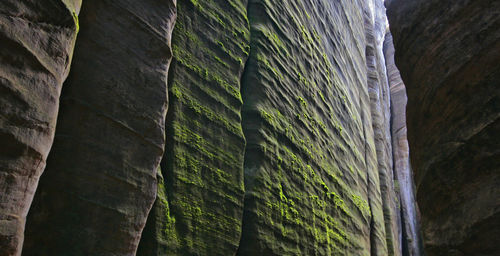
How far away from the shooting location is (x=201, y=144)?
4.43m

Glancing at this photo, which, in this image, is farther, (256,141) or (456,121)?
(256,141)

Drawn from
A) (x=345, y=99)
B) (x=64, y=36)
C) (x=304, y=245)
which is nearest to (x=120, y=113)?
(x=64, y=36)

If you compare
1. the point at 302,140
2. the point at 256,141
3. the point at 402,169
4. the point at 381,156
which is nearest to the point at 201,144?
the point at 256,141

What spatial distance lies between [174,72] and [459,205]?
2.87m

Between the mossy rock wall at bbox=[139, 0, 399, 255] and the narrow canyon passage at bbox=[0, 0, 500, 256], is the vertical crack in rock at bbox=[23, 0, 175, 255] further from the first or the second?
the mossy rock wall at bbox=[139, 0, 399, 255]

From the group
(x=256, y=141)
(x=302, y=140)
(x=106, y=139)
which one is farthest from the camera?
(x=302, y=140)

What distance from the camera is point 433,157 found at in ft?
11.3

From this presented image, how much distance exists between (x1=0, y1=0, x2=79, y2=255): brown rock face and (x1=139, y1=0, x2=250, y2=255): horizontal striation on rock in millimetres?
1341

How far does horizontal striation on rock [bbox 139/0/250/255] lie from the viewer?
12.8 ft

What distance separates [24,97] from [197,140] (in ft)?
6.83

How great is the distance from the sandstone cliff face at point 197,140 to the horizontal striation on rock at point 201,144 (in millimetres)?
15

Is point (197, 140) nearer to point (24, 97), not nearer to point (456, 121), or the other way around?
point (24, 97)

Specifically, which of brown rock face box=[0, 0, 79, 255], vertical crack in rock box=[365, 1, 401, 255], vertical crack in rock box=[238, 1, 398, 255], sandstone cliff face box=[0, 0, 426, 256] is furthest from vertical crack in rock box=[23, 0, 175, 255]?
vertical crack in rock box=[365, 1, 401, 255]

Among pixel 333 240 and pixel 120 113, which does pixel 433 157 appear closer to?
pixel 120 113
